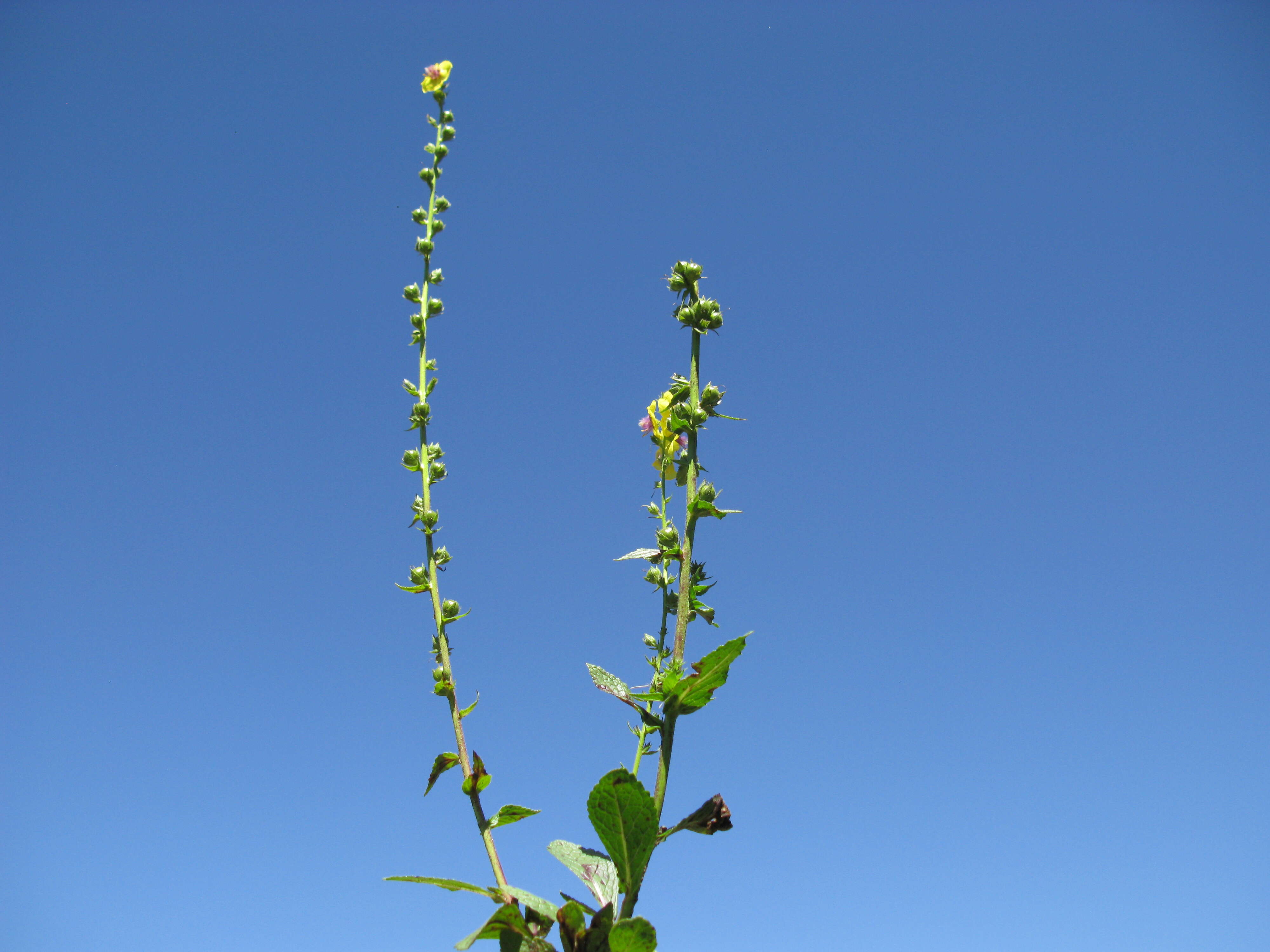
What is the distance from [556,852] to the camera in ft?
5.82

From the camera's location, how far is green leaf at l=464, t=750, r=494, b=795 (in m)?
1.74

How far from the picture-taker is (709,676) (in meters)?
1.63

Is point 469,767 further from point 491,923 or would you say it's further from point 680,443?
point 680,443

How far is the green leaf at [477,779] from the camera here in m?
1.74

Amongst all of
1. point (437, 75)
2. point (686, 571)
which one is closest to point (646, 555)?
point (686, 571)

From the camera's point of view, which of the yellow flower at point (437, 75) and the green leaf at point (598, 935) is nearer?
the green leaf at point (598, 935)

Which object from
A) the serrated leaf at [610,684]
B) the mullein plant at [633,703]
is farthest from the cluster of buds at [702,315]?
the serrated leaf at [610,684]

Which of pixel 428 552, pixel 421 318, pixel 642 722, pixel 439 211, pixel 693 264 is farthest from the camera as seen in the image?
pixel 439 211

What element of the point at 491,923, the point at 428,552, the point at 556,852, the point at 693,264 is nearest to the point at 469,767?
the point at 556,852

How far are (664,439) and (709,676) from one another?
0.71 meters

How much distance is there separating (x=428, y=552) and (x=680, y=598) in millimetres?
769

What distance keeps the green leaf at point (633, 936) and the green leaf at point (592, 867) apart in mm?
180

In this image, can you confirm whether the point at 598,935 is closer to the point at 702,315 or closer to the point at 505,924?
the point at 505,924

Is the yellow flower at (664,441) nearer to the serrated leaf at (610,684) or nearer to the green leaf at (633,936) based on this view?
the serrated leaf at (610,684)
